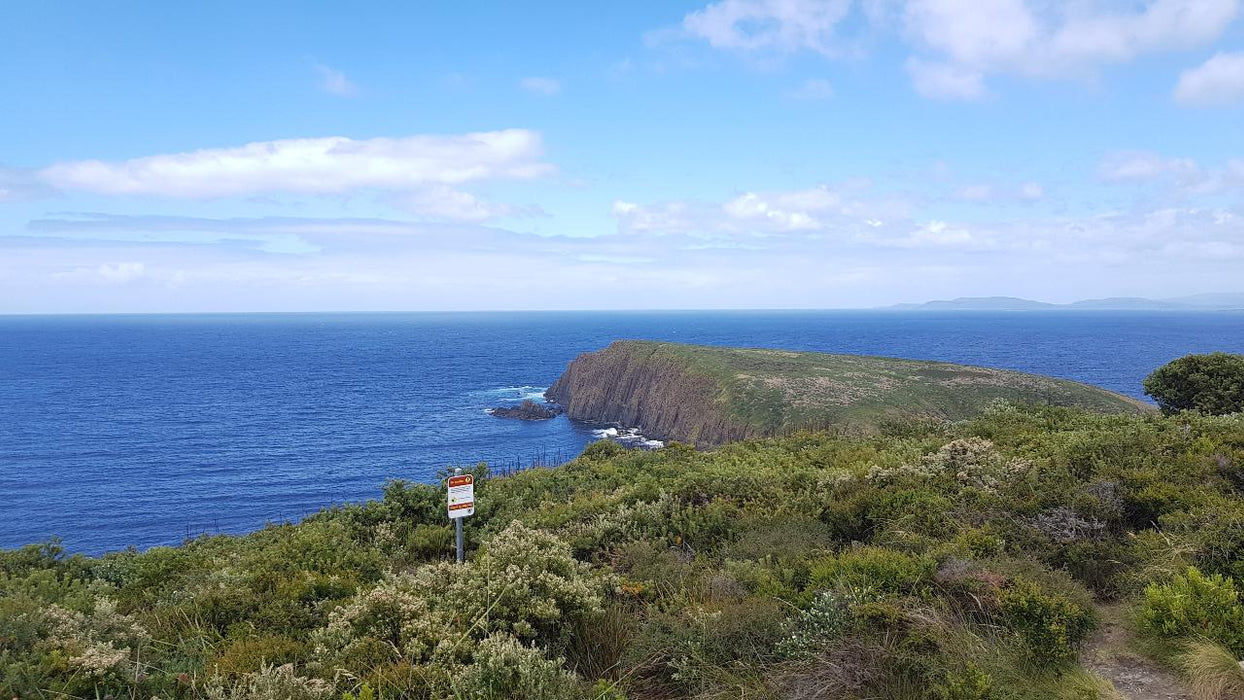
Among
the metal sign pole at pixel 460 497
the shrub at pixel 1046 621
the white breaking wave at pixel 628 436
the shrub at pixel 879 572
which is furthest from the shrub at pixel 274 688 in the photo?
the white breaking wave at pixel 628 436

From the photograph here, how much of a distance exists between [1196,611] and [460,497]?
895cm

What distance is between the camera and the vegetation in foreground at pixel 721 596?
224 inches

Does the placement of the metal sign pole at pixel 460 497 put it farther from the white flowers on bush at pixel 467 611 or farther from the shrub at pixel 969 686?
the shrub at pixel 969 686

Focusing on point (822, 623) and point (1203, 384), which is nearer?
point (822, 623)

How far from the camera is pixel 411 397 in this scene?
10025 cm

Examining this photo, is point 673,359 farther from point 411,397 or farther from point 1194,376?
point 1194,376

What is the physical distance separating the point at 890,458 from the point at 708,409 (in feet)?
185

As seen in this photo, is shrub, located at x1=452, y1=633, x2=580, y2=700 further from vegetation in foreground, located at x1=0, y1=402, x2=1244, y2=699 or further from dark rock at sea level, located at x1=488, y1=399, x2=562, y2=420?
dark rock at sea level, located at x1=488, y1=399, x2=562, y2=420

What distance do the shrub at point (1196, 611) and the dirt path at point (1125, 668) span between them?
329mm

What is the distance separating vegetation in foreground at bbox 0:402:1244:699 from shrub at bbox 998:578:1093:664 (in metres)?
0.02

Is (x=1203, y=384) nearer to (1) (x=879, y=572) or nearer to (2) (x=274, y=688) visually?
(1) (x=879, y=572)

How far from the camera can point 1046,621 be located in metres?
5.95

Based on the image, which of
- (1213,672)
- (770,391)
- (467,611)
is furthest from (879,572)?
(770,391)

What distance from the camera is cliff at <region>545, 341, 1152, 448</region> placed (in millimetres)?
63406
